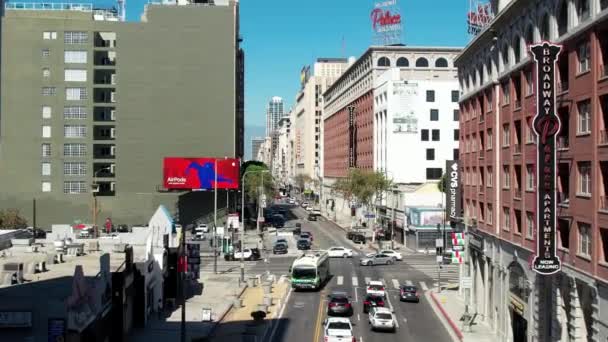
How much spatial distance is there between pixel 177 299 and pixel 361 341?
1944cm

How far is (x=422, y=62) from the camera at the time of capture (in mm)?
130375

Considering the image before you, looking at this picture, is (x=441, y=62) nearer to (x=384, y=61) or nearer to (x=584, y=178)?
(x=384, y=61)

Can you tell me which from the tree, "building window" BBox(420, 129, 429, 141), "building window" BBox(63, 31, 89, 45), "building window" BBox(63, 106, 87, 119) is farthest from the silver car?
"building window" BBox(63, 31, 89, 45)

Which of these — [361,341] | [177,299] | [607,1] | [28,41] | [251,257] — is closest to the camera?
[607,1]

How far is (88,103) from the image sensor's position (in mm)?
106500

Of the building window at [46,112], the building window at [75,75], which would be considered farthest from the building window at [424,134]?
the building window at [46,112]

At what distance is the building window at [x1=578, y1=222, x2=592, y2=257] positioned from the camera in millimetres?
28906

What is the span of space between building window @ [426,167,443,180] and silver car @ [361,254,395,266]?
35.5 metres

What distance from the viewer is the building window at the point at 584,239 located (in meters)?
28.9

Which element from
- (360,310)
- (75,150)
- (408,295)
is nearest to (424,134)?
(75,150)

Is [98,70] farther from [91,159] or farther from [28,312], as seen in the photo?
[28,312]

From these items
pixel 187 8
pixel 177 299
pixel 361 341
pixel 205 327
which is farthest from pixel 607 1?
pixel 187 8

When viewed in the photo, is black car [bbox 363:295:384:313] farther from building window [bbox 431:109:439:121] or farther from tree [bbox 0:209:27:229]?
building window [bbox 431:109:439:121]

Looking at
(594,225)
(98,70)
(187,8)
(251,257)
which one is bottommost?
(251,257)
